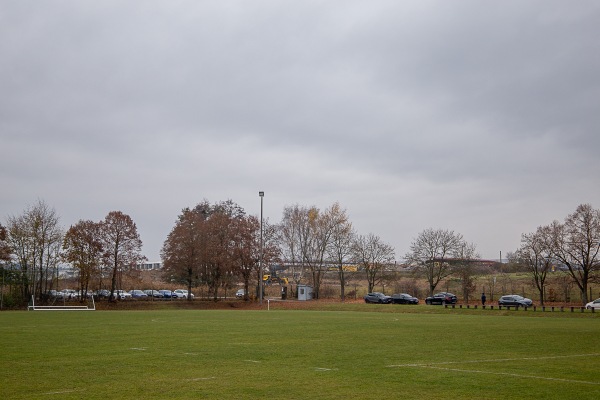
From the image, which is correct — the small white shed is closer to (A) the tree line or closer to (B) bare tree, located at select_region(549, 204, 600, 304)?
(A) the tree line

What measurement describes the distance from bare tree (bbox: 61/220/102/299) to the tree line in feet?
0.42

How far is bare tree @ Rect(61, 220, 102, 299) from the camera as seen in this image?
264ft

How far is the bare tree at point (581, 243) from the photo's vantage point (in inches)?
2756

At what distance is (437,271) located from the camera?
93.1 m

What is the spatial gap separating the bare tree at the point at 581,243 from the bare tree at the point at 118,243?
176ft

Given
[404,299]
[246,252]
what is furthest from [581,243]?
[246,252]

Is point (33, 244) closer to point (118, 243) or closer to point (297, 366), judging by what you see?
point (118, 243)

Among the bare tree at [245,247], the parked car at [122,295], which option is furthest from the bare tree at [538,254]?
the parked car at [122,295]

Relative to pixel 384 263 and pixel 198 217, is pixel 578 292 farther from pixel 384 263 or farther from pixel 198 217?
pixel 198 217

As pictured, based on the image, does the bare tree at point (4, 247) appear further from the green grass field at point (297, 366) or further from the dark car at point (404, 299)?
the green grass field at point (297, 366)

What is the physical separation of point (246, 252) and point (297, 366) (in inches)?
2848

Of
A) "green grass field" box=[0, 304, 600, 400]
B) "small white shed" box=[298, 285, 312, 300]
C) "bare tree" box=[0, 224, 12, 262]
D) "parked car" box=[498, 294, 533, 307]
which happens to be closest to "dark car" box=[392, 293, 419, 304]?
"parked car" box=[498, 294, 533, 307]

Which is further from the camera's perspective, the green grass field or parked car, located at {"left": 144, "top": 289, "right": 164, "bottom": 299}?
parked car, located at {"left": 144, "top": 289, "right": 164, "bottom": 299}

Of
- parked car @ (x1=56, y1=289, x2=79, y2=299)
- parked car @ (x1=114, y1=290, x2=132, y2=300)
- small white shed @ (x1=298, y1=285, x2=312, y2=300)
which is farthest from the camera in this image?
small white shed @ (x1=298, y1=285, x2=312, y2=300)
